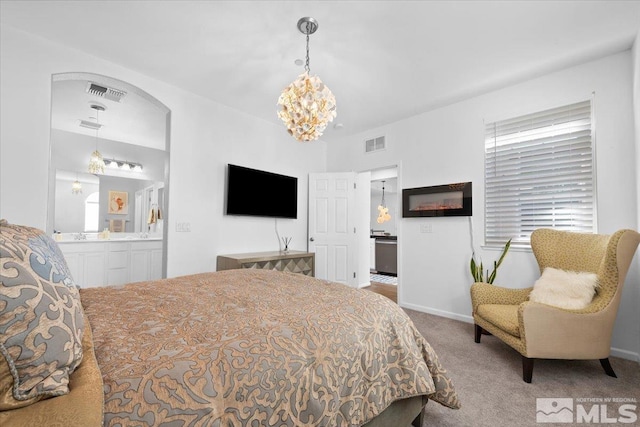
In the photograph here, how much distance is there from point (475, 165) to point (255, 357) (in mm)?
3494

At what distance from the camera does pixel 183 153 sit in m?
3.35

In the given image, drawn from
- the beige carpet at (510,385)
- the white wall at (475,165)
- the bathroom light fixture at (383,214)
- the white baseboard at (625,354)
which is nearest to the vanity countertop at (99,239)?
the white wall at (475,165)

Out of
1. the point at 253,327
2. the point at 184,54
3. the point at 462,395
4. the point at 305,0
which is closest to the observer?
the point at 253,327

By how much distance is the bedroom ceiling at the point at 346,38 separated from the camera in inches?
82.4

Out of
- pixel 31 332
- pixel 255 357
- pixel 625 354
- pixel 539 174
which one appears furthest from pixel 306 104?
pixel 625 354

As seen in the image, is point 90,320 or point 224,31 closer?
point 90,320

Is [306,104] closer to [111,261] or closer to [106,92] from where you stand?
[106,92]

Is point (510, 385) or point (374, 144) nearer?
point (510, 385)

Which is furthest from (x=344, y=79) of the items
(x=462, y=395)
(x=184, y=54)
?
(x=462, y=395)

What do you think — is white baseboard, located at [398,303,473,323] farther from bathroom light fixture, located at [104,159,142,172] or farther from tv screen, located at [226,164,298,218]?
bathroom light fixture, located at [104,159,142,172]

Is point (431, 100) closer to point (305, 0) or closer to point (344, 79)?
point (344, 79)

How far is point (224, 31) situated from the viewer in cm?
234

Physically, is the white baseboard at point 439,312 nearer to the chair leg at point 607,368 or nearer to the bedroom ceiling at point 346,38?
the chair leg at point 607,368

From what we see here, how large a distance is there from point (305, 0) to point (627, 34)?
8.92 feet
